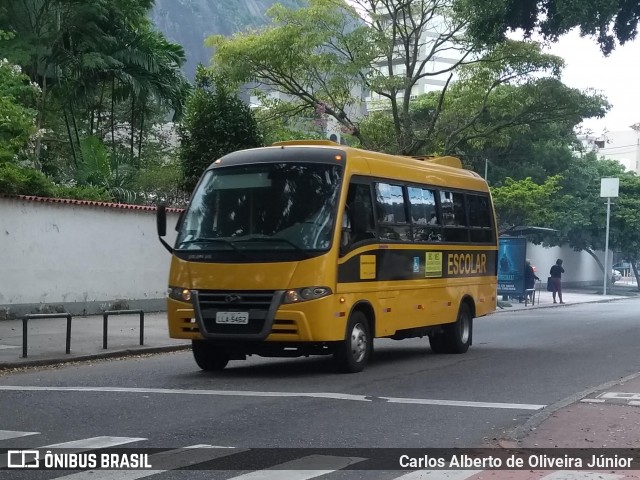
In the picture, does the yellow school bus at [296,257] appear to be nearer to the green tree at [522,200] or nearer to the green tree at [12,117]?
the green tree at [12,117]

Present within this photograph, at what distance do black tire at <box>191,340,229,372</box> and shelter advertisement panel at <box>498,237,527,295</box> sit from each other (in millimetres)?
22869

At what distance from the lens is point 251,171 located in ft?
45.8

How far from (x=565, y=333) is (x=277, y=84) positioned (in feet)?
43.7

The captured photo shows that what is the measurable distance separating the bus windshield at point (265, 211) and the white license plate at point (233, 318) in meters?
0.77

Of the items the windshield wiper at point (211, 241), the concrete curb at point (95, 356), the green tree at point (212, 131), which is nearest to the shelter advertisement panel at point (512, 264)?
the green tree at point (212, 131)

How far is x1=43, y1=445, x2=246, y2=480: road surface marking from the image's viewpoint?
7230 mm

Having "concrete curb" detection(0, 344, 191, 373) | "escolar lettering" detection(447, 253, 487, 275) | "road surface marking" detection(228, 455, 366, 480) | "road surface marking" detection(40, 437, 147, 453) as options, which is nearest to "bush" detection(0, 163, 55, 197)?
"concrete curb" detection(0, 344, 191, 373)

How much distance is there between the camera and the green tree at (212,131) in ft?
90.3

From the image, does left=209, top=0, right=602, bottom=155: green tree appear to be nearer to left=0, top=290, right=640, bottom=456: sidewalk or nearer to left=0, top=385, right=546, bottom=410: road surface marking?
left=0, top=290, right=640, bottom=456: sidewalk

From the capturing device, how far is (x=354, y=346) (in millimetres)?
13930

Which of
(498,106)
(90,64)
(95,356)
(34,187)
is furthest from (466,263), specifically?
(498,106)

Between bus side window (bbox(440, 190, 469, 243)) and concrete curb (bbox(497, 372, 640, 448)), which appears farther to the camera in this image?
bus side window (bbox(440, 190, 469, 243))

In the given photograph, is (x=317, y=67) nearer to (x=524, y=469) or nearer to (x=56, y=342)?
(x=56, y=342)

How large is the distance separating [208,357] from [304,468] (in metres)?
6.93
